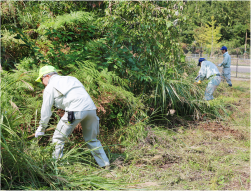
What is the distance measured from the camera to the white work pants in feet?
12.9

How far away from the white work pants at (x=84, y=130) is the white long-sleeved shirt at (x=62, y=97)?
12 centimetres

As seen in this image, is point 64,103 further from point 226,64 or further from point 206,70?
point 226,64

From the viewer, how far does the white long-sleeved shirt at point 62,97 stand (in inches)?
152

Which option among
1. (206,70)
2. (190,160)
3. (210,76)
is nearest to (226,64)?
(206,70)

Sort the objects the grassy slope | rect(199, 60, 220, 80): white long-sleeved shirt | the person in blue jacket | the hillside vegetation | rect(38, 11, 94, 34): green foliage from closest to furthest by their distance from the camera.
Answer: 1. the grassy slope
2. the hillside vegetation
3. rect(38, 11, 94, 34): green foliage
4. rect(199, 60, 220, 80): white long-sleeved shirt
5. the person in blue jacket

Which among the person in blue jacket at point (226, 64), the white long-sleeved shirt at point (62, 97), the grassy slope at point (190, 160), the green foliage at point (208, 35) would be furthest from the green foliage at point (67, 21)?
the green foliage at point (208, 35)

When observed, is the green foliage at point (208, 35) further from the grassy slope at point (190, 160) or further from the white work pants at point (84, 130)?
the white work pants at point (84, 130)

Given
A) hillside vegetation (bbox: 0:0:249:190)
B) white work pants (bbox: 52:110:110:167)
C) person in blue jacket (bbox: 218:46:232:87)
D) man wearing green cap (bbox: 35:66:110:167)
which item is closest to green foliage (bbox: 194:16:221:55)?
person in blue jacket (bbox: 218:46:232:87)

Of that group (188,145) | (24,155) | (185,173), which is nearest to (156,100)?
(188,145)

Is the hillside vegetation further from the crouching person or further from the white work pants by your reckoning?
the crouching person

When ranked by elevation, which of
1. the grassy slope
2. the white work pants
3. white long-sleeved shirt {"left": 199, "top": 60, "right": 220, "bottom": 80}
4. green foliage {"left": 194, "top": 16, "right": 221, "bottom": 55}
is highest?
green foliage {"left": 194, "top": 16, "right": 221, "bottom": 55}

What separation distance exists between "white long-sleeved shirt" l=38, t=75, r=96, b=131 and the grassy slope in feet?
3.72

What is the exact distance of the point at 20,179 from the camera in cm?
307

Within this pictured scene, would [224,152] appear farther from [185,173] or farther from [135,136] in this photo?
[135,136]
